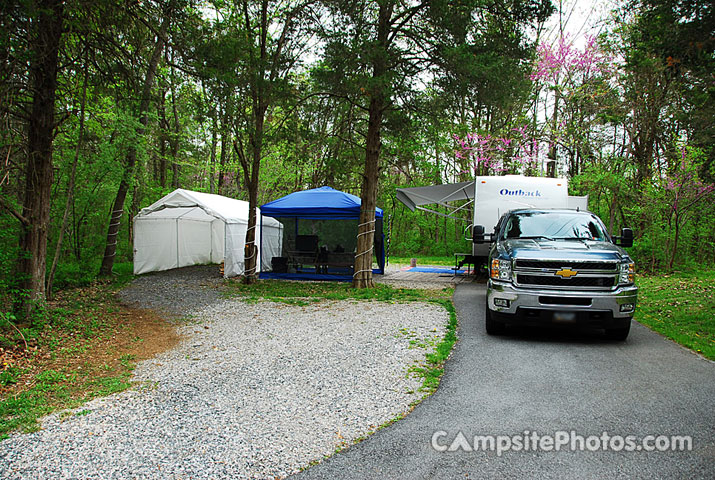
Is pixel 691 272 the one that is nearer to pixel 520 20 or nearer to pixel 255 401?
pixel 520 20

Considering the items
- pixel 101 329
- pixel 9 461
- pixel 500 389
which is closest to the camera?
pixel 9 461

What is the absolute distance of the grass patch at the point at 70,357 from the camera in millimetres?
3852

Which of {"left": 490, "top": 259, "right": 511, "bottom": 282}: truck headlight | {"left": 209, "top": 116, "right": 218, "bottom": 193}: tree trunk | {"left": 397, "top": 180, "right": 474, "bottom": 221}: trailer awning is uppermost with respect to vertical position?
{"left": 209, "top": 116, "right": 218, "bottom": 193}: tree trunk

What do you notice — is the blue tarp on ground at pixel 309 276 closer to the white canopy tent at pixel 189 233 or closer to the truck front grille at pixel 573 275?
the white canopy tent at pixel 189 233

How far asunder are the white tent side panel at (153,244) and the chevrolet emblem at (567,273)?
14386 mm

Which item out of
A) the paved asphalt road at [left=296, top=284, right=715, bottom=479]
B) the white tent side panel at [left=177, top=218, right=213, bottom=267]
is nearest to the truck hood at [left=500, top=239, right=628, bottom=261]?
the paved asphalt road at [left=296, top=284, right=715, bottom=479]

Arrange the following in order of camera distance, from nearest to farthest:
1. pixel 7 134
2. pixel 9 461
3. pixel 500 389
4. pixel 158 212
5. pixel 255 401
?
1. pixel 9 461
2. pixel 255 401
3. pixel 500 389
4. pixel 7 134
5. pixel 158 212

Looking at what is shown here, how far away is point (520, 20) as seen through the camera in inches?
377

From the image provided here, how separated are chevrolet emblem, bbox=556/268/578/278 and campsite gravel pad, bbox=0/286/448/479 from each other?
1.95 meters

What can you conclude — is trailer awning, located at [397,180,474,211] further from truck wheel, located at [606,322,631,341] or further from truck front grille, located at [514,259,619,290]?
truck front grille, located at [514,259,619,290]

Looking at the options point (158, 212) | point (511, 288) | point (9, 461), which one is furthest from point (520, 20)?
point (158, 212)

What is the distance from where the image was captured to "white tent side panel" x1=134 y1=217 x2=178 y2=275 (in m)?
15.9

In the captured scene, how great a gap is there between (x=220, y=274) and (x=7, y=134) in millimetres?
9651

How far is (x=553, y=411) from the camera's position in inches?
143
